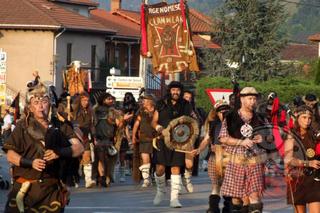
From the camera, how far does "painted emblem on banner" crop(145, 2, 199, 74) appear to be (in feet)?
88.8

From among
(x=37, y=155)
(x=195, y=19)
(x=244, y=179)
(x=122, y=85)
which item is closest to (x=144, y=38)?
(x=122, y=85)

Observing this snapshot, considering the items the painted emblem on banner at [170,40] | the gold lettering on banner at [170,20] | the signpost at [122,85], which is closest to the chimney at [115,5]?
the signpost at [122,85]

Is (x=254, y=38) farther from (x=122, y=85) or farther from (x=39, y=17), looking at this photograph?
(x=122, y=85)

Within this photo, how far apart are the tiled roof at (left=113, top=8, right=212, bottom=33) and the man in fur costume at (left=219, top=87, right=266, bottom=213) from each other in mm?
62122

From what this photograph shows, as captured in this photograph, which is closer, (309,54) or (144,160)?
(144,160)

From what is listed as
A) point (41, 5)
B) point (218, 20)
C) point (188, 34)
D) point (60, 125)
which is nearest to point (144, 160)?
point (188, 34)

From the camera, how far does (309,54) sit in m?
122

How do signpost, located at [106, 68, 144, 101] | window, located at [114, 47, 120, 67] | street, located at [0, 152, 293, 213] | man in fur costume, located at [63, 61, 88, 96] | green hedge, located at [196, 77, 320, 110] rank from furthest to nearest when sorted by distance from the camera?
window, located at [114, 47, 120, 67] < green hedge, located at [196, 77, 320, 110] < signpost, located at [106, 68, 144, 101] < man in fur costume, located at [63, 61, 88, 96] < street, located at [0, 152, 293, 213]

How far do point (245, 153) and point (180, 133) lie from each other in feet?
14.1

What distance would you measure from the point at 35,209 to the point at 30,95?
0.96 metres

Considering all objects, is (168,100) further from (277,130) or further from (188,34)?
(188,34)

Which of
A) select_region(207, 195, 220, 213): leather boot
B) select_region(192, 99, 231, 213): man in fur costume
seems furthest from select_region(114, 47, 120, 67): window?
select_region(207, 195, 220, 213): leather boot

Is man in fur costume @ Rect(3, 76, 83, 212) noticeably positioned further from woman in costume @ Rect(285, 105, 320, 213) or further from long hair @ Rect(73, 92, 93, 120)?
long hair @ Rect(73, 92, 93, 120)

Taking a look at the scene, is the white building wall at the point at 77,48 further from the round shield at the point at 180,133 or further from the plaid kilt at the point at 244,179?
the plaid kilt at the point at 244,179
